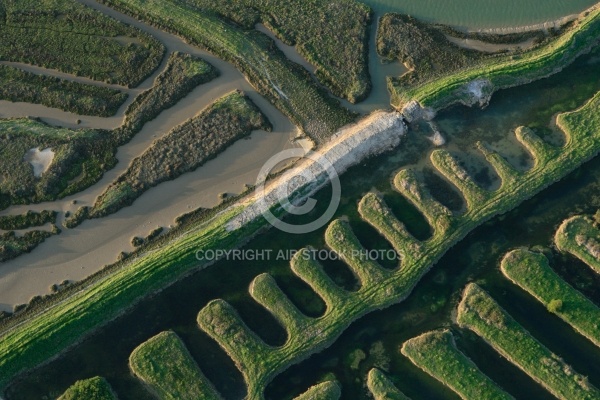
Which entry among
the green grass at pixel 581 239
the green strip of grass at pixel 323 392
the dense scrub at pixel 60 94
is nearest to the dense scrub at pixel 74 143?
→ the dense scrub at pixel 60 94

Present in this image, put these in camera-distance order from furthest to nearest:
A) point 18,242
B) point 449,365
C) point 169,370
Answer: point 18,242 < point 169,370 < point 449,365

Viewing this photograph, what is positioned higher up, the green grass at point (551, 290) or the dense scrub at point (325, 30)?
the dense scrub at point (325, 30)

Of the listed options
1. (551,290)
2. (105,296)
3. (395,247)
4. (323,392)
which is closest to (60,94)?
(105,296)

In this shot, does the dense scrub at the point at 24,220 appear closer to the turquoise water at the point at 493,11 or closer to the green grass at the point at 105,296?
the green grass at the point at 105,296

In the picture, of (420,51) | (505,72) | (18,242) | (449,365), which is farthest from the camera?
(420,51)

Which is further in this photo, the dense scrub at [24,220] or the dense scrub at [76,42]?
the dense scrub at [76,42]

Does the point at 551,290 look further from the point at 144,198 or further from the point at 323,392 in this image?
the point at 144,198

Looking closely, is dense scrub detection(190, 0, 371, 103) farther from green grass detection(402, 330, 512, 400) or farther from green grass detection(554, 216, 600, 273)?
green grass detection(402, 330, 512, 400)
